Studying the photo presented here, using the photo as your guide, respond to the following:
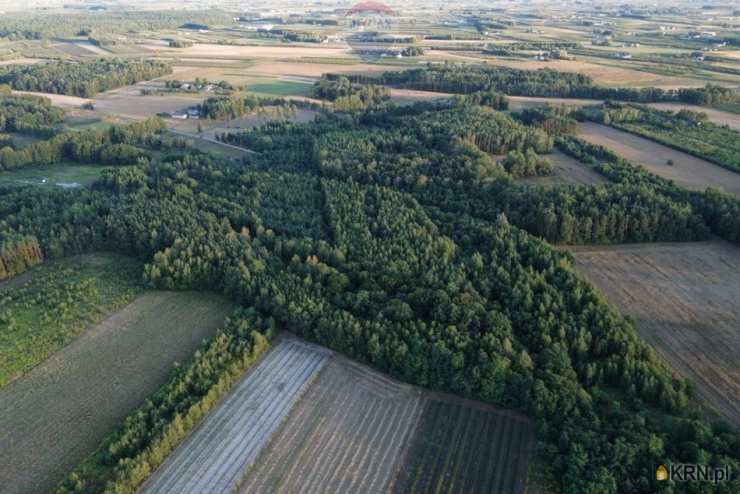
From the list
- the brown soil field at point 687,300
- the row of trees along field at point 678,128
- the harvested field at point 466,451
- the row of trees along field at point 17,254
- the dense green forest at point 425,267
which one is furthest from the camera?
the row of trees along field at point 678,128

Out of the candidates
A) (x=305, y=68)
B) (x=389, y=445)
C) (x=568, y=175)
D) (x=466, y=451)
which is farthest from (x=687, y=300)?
(x=305, y=68)

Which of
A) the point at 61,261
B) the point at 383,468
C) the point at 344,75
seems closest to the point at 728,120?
Result: the point at 344,75

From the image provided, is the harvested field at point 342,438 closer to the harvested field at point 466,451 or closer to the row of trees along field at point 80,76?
the harvested field at point 466,451

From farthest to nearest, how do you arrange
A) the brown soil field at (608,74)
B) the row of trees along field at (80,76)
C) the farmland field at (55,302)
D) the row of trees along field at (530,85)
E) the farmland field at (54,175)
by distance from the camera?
the brown soil field at (608,74) → the row of trees along field at (80,76) → the row of trees along field at (530,85) → the farmland field at (54,175) → the farmland field at (55,302)

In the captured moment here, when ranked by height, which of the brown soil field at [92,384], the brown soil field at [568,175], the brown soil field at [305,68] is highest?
the brown soil field at [305,68]

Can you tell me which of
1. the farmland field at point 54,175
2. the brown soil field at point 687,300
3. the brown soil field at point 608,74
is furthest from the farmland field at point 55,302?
the brown soil field at point 608,74

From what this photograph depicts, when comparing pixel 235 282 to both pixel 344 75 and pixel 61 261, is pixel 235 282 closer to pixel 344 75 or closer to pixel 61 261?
pixel 61 261

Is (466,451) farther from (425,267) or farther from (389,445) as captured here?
(425,267)

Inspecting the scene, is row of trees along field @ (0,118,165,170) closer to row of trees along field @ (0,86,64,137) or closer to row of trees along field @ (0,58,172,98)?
row of trees along field @ (0,86,64,137)
